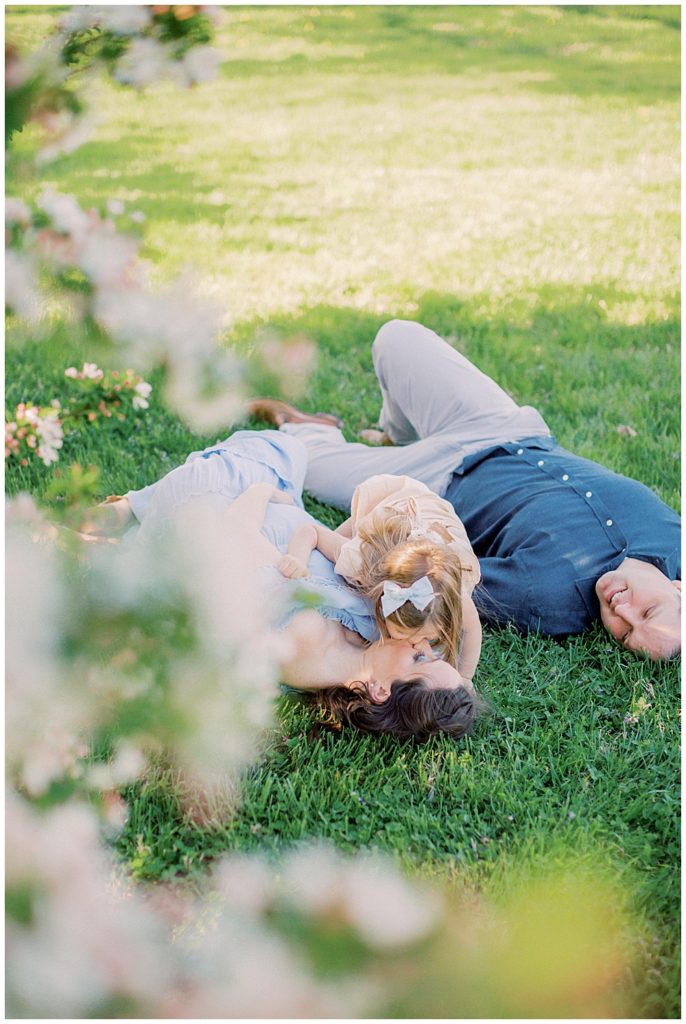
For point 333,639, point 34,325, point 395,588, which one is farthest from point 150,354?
point 333,639

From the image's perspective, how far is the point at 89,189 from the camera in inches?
317

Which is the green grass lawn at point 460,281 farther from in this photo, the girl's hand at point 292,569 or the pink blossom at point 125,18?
the girl's hand at point 292,569

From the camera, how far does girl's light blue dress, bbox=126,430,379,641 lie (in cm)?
282

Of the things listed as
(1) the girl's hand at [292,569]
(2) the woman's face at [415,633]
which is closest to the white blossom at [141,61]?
(1) the girl's hand at [292,569]

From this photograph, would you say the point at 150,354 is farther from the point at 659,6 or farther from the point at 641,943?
the point at 659,6

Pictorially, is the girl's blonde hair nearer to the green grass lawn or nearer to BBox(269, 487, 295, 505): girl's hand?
the green grass lawn

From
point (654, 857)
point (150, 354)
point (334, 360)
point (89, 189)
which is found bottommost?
point (654, 857)

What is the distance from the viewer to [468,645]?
2.83m

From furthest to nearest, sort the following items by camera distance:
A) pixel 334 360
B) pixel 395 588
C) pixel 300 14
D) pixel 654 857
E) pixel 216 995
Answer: pixel 300 14 < pixel 334 360 < pixel 395 588 < pixel 654 857 < pixel 216 995

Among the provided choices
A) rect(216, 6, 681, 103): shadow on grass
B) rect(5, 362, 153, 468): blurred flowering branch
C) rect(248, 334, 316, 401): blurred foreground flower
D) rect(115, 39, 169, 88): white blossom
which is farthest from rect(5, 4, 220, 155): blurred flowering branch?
rect(216, 6, 681, 103): shadow on grass

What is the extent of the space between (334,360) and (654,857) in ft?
11.2

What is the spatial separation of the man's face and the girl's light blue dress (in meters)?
0.84

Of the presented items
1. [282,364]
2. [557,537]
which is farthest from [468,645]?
[282,364]

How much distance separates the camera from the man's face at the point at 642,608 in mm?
2957
